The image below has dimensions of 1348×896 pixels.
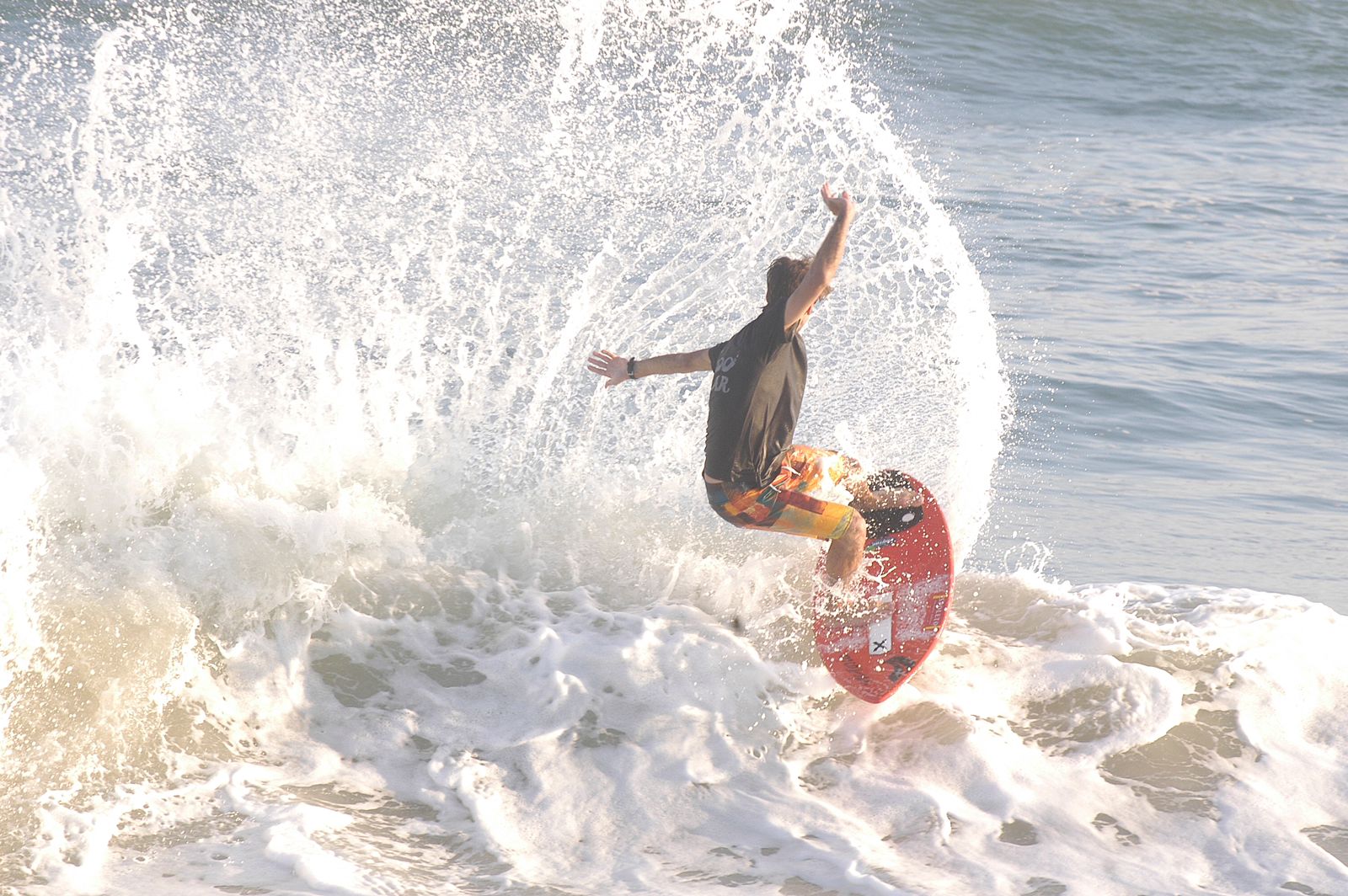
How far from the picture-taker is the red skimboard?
Answer: 5.55m

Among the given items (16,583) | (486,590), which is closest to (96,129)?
(16,583)

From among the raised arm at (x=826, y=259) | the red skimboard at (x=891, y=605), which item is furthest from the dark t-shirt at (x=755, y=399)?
the red skimboard at (x=891, y=605)

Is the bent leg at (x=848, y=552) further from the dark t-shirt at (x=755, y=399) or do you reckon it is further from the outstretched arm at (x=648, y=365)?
the outstretched arm at (x=648, y=365)

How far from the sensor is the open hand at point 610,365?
536 centimetres

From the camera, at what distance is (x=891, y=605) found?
19.2 feet

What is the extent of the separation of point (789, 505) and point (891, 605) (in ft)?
3.09

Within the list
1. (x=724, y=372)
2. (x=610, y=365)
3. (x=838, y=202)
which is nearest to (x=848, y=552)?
(x=724, y=372)

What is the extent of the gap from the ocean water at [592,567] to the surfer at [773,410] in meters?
0.75

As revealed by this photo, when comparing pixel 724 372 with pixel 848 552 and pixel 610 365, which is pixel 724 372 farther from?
pixel 848 552

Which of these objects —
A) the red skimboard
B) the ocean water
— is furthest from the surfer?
the ocean water

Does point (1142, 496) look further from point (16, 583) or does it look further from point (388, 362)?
point (16, 583)

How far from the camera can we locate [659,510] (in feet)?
22.2

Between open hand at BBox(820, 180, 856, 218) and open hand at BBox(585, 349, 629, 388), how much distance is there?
1.18 m

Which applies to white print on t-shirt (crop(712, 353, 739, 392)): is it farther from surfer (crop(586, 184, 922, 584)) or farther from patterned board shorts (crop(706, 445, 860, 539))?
patterned board shorts (crop(706, 445, 860, 539))
